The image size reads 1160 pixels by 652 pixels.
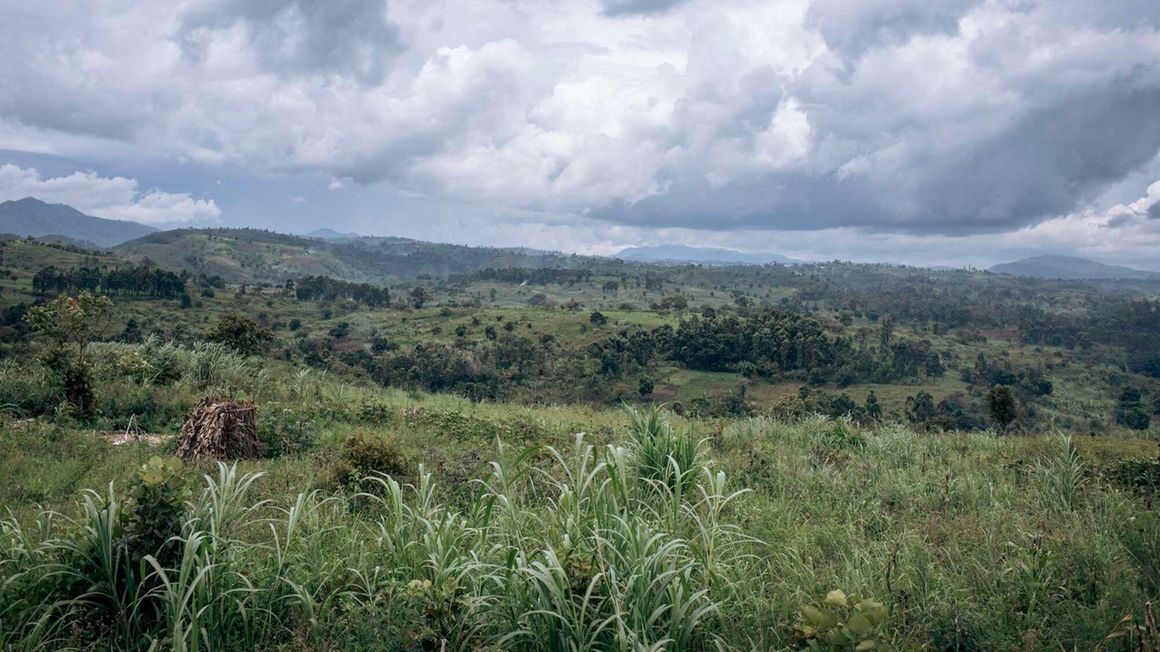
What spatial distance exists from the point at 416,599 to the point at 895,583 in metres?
2.98

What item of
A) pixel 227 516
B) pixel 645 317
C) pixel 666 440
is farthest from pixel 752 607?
pixel 645 317

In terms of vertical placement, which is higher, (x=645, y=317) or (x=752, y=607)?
(x=752, y=607)

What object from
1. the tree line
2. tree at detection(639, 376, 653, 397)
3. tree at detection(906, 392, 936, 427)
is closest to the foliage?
tree at detection(906, 392, 936, 427)

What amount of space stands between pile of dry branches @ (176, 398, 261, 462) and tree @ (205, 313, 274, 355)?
345 inches

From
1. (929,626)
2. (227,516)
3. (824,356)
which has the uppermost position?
(227,516)

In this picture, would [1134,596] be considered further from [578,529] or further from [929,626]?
[578,529]

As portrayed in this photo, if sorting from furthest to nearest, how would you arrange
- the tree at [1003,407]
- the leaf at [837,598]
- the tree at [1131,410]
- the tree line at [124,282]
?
the tree line at [124,282] < the tree at [1131,410] < the tree at [1003,407] < the leaf at [837,598]

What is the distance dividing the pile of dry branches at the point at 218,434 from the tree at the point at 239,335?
8.77m

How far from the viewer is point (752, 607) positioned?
3.92 metres

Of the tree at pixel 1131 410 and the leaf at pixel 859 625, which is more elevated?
the leaf at pixel 859 625

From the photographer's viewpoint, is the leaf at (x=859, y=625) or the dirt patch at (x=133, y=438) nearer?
the leaf at (x=859, y=625)

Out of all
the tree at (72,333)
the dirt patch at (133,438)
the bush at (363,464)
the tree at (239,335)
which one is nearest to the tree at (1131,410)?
→ the tree at (239,335)

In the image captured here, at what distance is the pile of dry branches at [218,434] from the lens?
26.2ft

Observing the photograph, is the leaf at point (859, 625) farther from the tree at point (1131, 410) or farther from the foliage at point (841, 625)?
the tree at point (1131, 410)
